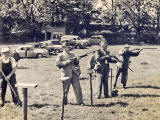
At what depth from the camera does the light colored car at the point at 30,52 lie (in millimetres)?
25312

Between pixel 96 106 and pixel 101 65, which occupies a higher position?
pixel 101 65

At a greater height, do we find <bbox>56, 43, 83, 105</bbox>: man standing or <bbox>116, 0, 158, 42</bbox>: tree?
<bbox>116, 0, 158, 42</bbox>: tree

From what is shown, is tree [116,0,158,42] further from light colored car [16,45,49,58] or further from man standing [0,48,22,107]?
man standing [0,48,22,107]

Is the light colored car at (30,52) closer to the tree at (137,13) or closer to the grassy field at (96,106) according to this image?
the grassy field at (96,106)

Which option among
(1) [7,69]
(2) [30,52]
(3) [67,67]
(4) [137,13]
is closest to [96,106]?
(3) [67,67]

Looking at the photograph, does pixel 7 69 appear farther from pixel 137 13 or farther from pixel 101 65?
pixel 137 13

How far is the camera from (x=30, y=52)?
83.9ft

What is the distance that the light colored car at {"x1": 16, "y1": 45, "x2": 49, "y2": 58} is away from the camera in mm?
25312

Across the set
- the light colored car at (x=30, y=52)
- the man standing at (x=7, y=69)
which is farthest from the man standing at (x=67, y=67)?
the light colored car at (x=30, y=52)

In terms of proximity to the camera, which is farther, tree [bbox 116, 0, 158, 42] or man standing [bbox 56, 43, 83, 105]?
tree [bbox 116, 0, 158, 42]

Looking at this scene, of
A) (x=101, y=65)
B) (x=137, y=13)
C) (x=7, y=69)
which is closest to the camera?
(x=7, y=69)

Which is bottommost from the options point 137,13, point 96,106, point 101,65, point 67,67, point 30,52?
point 30,52

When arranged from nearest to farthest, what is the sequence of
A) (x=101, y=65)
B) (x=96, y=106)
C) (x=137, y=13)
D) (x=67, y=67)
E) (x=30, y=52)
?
(x=67, y=67) → (x=96, y=106) → (x=101, y=65) → (x=30, y=52) → (x=137, y=13)

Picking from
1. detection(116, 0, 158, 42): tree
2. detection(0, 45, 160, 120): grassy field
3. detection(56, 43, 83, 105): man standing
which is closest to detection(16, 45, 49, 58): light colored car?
detection(0, 45, 160, 120): grassy field
